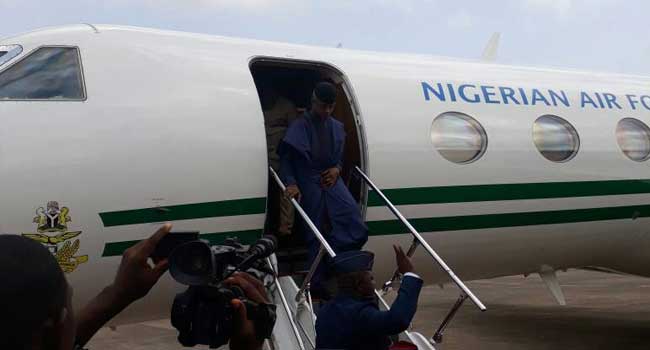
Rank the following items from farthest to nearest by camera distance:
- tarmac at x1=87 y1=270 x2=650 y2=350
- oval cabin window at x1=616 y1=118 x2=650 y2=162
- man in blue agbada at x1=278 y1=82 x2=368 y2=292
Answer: tarmac at x1=87 y1=270 x2=650 y2=350, oval cabin window at x1=616 y1=118 x2=650 y2=162, man in blue agbada at x1=278 y1=82 x2=368 y2=292

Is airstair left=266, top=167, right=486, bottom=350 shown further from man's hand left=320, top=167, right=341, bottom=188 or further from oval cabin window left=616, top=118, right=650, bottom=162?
oval cabin window left=616, top=118, right=650, bottom=162

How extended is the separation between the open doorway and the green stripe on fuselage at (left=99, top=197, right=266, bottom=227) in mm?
704

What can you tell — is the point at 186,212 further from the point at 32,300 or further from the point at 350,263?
the point at 32,300

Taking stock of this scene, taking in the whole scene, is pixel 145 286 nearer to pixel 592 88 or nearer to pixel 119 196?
pixel 119 196

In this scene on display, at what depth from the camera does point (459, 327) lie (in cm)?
1194

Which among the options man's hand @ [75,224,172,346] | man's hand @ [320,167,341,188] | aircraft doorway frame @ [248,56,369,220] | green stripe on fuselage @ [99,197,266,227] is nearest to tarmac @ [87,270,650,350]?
aircraft doorway frame @ [248,56,369,220]

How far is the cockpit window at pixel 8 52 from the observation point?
5.55 meters

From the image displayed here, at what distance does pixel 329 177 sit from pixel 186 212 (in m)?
1.21

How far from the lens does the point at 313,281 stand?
20.0ft

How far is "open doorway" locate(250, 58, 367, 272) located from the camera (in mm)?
6625

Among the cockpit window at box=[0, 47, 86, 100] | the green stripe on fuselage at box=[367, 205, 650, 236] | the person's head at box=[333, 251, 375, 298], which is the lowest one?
the green stripe on fuselage at box=[367, 205, 650, 236]

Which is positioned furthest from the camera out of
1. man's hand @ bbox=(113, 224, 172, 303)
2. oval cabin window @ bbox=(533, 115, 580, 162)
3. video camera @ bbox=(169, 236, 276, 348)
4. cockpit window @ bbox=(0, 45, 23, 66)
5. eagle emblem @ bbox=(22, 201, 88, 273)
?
oval cabin window @ bbox=(533, 115, 580, 162)

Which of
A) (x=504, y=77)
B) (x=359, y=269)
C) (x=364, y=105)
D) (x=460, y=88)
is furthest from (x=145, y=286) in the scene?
(x=504, y=77)

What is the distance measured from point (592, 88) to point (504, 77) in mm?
1146
